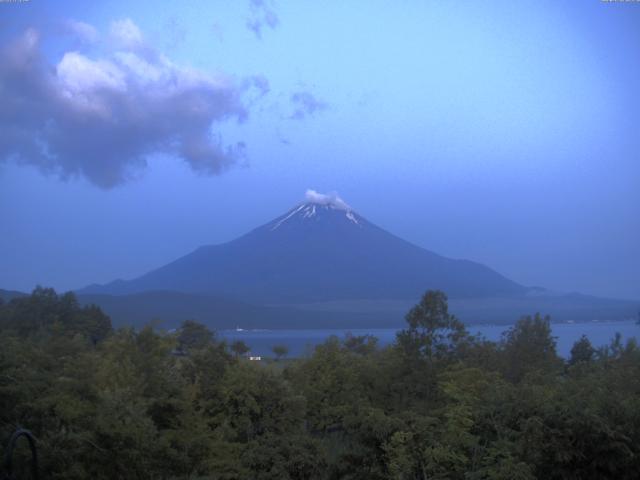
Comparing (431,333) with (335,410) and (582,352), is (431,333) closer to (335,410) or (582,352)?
(335,410)

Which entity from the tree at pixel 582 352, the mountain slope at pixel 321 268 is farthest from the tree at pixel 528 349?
the mountain slope at pixel 321 268

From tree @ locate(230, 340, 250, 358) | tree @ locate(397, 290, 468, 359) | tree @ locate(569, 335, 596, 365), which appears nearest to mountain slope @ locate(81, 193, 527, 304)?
tree @ locate(569, 335, 596, 365)

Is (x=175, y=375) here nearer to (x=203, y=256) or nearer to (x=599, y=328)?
(x=599, y=328)

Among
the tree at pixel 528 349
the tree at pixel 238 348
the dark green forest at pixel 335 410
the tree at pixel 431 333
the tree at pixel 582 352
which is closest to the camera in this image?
the dark green forest at pixel 335 410

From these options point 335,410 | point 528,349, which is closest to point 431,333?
point 335,410

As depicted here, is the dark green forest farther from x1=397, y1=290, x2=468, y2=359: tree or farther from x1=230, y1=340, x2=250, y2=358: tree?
x1=230, y1=340, x2=250, y2=358: tree

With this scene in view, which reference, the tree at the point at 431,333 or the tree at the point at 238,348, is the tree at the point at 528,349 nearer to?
the tree at the point at 431,333

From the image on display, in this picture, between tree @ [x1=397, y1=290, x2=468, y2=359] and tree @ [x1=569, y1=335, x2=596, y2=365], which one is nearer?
tree @ [x1=397, y1=290, x2=468, y2=359]

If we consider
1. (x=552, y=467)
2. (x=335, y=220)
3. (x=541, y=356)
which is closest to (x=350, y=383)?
(x=541, y=356)
